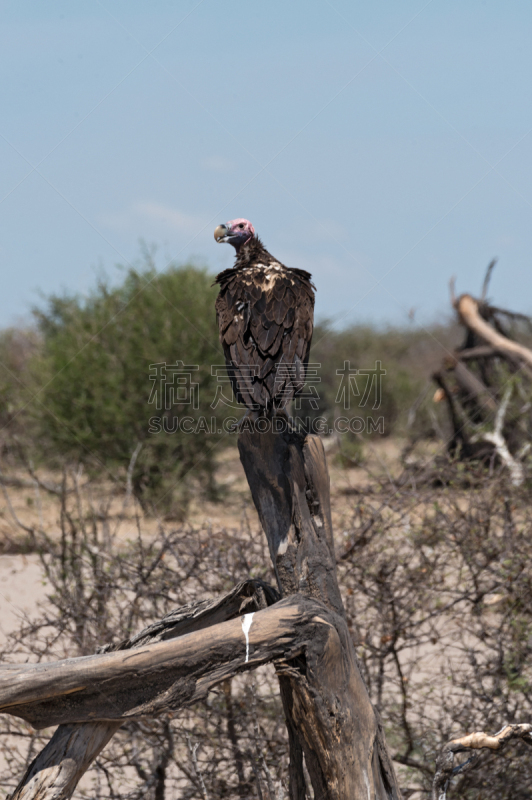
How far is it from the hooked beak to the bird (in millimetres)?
637

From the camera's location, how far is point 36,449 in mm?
13406

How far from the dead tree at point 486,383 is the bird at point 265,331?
7.16 metres

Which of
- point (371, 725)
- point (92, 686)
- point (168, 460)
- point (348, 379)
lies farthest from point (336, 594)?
point (348, 379)

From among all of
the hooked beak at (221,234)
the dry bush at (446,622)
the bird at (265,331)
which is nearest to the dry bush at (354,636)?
the dry bush at (446,622)

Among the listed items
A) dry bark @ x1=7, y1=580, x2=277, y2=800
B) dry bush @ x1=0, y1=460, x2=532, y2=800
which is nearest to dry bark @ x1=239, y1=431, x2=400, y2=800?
dry bark @ x1=7, y1=580, x2=277, y2=800

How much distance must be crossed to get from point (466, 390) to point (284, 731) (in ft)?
28.6

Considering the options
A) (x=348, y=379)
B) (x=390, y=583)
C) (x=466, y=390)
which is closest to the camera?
(x=390, y=583)

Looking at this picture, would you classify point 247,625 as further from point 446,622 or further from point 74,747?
point 446,622

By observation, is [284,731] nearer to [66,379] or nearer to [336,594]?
[336,594]

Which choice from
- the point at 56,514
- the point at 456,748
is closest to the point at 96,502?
the point at 56,514

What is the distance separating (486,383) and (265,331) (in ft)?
30.9

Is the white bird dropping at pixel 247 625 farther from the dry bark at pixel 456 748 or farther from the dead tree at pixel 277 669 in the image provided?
the dry bark at pixel 456 748

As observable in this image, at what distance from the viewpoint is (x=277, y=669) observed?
243 cm

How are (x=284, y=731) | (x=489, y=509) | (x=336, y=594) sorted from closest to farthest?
(x=336, y=594)
(x=284, y=731)
(x=489, y=509)
